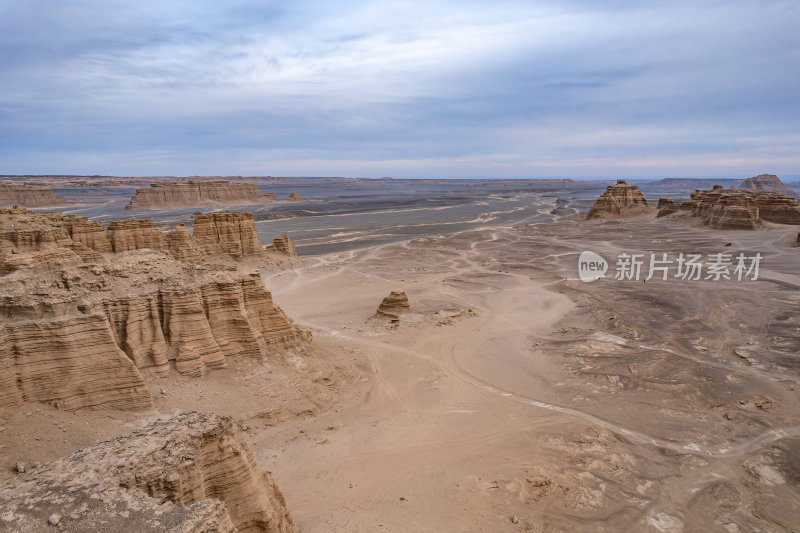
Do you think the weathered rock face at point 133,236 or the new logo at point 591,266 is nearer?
the weathered rock face at point 133,236

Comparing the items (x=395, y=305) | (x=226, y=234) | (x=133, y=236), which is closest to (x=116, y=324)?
(x=395, y=305)

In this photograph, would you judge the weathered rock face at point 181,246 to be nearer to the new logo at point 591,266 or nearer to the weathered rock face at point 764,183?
the new logo at point 591,266

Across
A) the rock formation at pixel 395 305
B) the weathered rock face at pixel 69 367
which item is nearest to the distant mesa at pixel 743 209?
the rock formation at pixel 395 305

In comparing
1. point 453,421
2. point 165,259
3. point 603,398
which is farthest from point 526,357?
point 165,259

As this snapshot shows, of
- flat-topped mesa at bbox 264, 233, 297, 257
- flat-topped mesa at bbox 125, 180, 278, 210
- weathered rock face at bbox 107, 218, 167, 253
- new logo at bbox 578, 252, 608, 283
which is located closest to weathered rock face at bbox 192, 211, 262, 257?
flat-topped mesa at bbox 264, 233, 297, 257

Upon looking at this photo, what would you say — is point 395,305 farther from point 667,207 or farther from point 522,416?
point 667,207

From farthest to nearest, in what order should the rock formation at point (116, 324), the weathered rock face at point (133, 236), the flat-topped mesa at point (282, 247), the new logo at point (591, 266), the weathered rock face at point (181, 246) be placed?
the flat-topped mesa at point (282, 247) → the new logo at point (591, 266) → the weathered rock face at point (181, 246) → the weathered rock face at point (133, 236) → the rock formation at point (116, 324)

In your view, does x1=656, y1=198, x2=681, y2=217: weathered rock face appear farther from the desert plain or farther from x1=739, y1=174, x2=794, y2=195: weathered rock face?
x1=739, y1=174, x2=794, y2=195: weathered rock face
